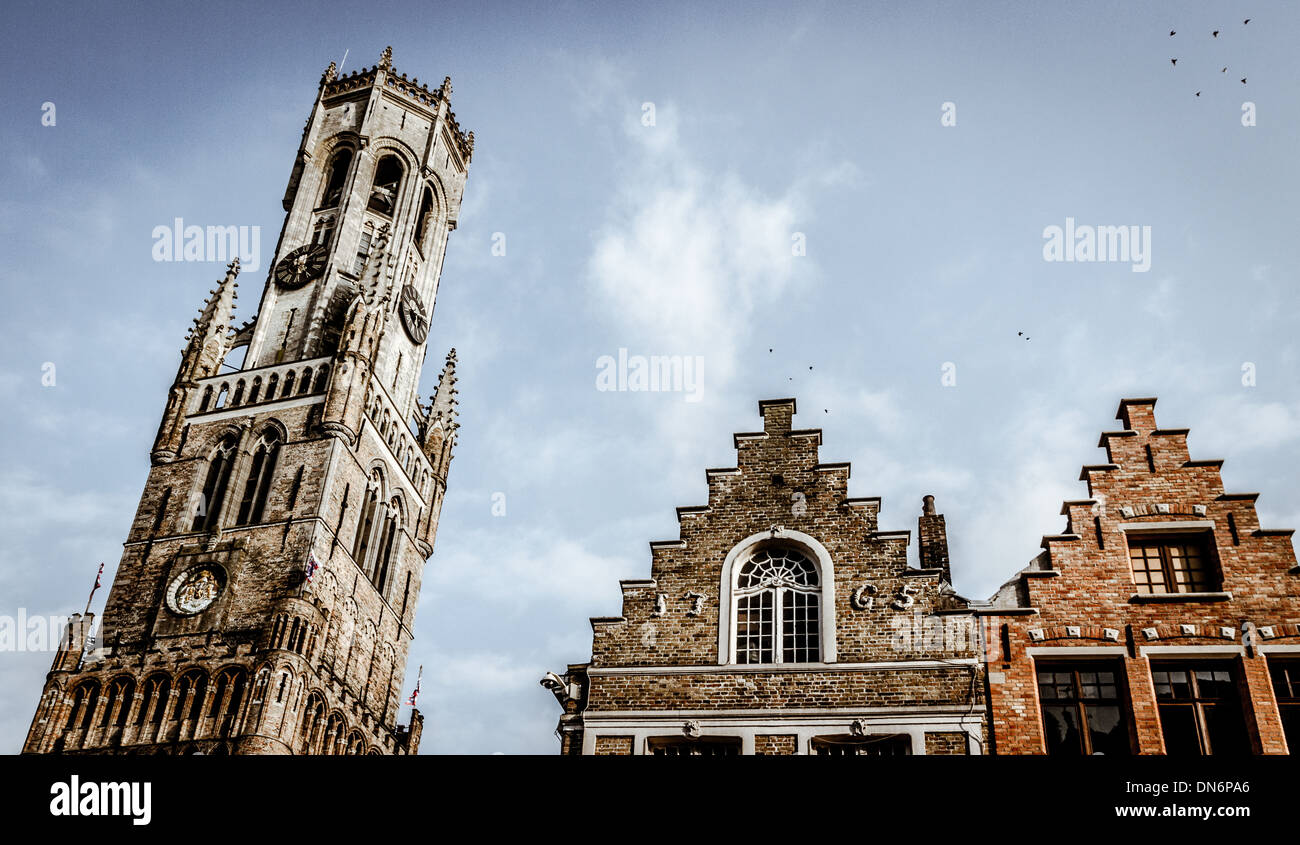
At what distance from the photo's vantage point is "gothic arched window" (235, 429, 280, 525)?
4294 centimetres

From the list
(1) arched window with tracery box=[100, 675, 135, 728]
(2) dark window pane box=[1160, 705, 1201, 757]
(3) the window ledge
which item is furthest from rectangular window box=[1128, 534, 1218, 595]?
(1) arched window with tracery box=[100, 675, 135, 728]

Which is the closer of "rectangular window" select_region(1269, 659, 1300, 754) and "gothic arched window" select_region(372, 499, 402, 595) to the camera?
"rectangular window" select_region(1269, 659, 1300, 754)

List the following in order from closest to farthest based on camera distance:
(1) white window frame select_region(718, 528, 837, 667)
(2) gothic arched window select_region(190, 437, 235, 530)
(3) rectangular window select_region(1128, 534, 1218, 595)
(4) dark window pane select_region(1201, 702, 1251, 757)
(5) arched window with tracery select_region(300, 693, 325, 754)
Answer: (4) dark window pane select_region(1201, 702, 1251, 757)
(3) rectangular window select_region(1128, 534, 1218, 595)
(1) white window frame select_region(718, 528, 837, 667)
(5) arched window with tracery select_region(300, 693, 325, 754)
(2) gothic arched window select_region(190, 437, 235, 530)

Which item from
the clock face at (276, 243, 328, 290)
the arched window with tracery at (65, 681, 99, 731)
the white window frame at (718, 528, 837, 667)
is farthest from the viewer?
the clock face at (276, 243, 328, 290)

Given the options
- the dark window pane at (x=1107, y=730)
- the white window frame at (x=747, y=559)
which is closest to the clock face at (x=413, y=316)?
the white window frame at (x=747, y=559)

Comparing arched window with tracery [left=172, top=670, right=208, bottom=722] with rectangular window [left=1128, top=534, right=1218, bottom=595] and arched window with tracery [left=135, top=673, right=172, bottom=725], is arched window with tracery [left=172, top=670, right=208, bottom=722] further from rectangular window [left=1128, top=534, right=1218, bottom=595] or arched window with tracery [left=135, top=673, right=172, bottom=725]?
rectangular window [left=1128, top=534, right=1218, bottom=595]

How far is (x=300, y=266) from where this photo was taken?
5294 cm

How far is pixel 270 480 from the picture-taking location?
43750mm

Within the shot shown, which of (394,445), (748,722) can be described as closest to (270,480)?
(394,445)

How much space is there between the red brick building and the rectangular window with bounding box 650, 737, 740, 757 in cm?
339
